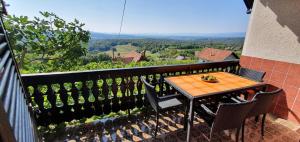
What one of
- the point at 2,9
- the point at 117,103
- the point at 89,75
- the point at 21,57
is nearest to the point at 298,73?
the point at 117,103

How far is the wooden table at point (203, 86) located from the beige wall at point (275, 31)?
2.73ft

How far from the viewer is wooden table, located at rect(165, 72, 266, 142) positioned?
2.02 meters

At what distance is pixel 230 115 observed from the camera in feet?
5.76

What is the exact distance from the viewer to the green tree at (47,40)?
5285 mm

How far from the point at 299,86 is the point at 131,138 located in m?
2.83

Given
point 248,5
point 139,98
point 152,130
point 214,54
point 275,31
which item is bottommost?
point 214,54

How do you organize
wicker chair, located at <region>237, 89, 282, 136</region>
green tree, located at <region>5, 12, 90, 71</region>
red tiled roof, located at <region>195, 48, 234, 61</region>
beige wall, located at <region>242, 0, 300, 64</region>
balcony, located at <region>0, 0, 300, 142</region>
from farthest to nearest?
red tiled roof, located at <region>195, 48, 234, 61</region>
green tree, located at <region>5, 12, 90, 71</region>
beige wall, located at <region>242, 0, 300, 64</region>
balcony, located at <region>0, 0, 300, 142</region>
wicker chair, located at <region>237, 89, 282, 136</region>

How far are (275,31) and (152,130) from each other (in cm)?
279

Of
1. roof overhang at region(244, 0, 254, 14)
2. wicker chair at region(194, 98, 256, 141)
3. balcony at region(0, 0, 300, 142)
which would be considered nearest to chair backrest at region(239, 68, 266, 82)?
balcony at region(0, 0, 300, 142)

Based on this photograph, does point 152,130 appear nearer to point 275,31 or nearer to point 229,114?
point 229,114

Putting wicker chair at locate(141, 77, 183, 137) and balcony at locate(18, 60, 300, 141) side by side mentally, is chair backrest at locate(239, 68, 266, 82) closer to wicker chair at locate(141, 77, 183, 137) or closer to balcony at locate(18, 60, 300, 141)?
balcony at locate(18, 60, 300, 141)

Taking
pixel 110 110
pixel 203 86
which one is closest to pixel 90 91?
pixel 110 110

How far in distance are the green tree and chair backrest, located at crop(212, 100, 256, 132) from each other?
6336mm

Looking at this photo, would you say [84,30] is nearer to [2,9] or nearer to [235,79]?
[2,9]
